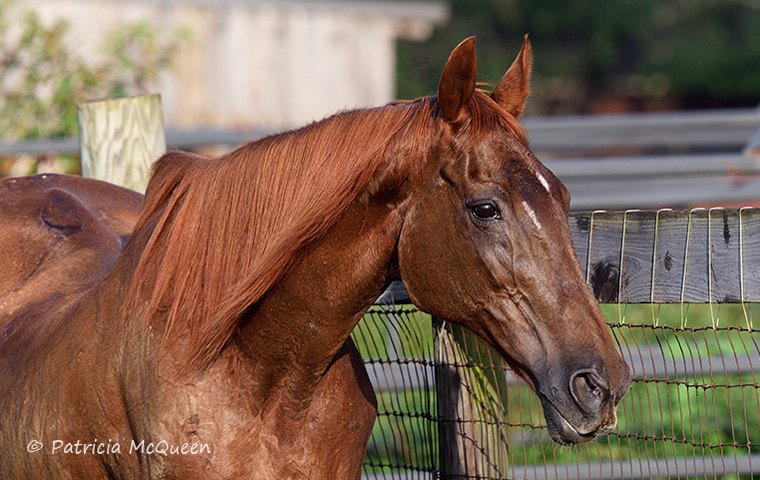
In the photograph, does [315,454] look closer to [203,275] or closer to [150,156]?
[203,275]

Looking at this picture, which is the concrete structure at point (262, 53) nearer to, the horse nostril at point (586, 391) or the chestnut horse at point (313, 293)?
the chestnut horse at point (313, 293)

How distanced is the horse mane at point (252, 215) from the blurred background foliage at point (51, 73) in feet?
17.5

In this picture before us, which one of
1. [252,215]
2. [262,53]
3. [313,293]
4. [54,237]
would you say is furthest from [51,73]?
[313,293]

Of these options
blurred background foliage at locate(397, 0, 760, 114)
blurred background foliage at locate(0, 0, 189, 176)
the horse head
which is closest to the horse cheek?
the horse head

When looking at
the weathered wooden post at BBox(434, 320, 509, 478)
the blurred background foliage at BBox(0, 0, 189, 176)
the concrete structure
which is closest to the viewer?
the weathered wooden post at BBox(434, 320, 509, 478)

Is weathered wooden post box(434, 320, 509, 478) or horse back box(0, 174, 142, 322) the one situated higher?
horse back box(0, 174, 142, 322)

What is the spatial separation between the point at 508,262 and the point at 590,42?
818 inches

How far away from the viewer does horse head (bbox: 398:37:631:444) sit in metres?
1.87

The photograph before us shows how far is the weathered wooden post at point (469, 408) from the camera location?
2.72 m

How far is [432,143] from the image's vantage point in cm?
202

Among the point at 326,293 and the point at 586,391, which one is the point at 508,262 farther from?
the point at 326,293

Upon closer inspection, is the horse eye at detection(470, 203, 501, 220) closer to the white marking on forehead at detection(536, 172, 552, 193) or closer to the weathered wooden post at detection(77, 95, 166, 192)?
the white marking on forehead at detection(536, 172, 552, 193)

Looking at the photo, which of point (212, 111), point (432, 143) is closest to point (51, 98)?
point (212, 111)

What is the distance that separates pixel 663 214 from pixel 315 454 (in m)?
1.07
